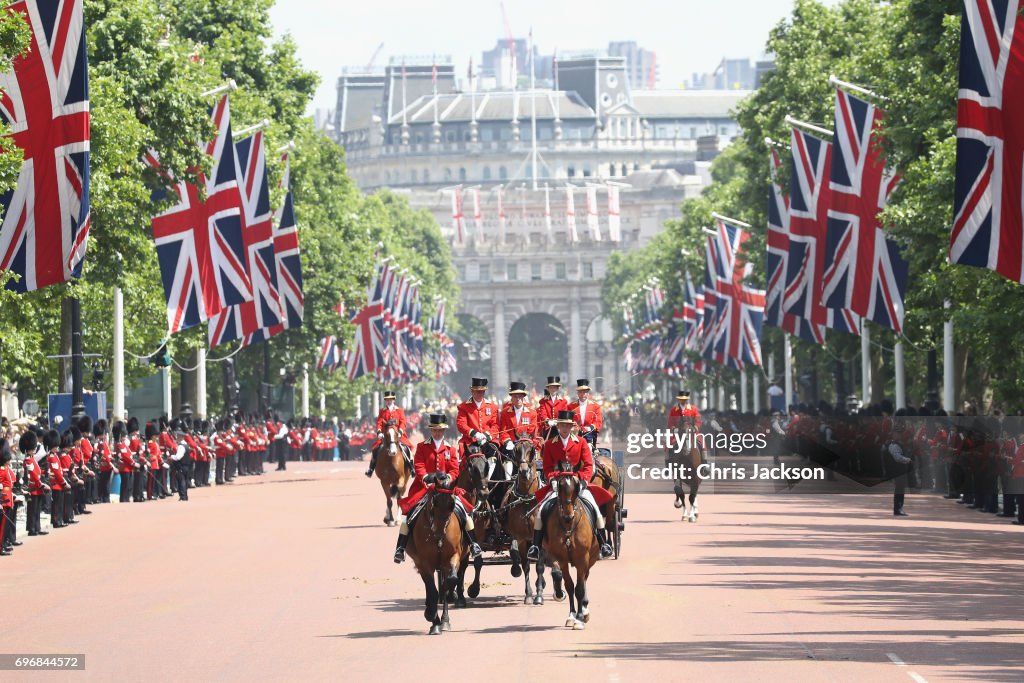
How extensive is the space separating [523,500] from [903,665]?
20.8ft

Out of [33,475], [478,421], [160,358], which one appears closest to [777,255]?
[160,358]

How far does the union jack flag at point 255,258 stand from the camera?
165 feet

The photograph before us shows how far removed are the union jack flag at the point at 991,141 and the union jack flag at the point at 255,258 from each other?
25.8 metres

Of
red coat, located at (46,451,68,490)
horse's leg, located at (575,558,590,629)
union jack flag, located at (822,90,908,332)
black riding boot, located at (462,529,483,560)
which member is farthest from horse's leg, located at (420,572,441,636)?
union jack flag, located at (822,90,908,332)

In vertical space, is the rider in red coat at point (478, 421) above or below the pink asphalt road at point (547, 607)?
above

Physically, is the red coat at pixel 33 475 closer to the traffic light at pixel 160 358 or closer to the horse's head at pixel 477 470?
the horse's head at pixel 477 470

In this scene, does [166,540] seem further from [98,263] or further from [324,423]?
[324,423]

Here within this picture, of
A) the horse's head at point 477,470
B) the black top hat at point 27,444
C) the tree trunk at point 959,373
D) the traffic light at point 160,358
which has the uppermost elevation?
the traffic light at point 160,358

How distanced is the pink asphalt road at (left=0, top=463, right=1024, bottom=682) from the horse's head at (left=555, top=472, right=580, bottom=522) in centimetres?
116

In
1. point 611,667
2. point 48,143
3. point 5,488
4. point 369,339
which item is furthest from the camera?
point 369,339

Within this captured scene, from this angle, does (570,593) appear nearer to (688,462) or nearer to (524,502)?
(524,502)

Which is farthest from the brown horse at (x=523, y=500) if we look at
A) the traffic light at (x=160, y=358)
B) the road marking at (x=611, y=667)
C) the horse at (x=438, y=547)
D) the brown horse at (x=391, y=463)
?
the traffic light at (x=160, y=358)

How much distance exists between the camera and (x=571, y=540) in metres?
22.0

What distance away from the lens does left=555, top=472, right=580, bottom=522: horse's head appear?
21938 millimetres
